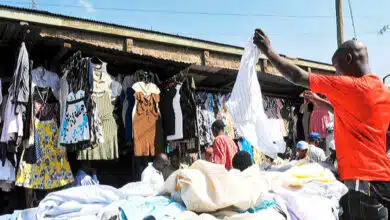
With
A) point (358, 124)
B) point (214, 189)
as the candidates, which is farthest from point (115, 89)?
point (358, 124)

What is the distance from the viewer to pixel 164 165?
20.0 feet

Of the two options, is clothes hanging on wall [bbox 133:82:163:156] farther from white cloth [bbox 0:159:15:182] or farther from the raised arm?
the raised arm

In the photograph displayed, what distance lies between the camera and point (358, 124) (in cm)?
228

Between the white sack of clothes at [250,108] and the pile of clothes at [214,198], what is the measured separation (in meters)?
0.29

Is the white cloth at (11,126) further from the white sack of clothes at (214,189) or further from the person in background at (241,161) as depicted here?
the white sack of clothes at (214,189)

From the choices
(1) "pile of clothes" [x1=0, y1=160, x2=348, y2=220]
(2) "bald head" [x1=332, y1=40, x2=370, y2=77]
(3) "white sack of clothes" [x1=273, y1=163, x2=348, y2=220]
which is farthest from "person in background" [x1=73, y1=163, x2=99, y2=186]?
(2) "bald head" [x1=332, y1=40, x2=370, y2=77]

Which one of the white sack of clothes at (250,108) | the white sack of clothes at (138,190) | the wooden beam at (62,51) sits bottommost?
the white sack of clothes at (138,190)

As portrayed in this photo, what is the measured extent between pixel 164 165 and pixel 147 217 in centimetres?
413

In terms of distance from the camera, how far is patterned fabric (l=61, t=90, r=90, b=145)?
16.6ft

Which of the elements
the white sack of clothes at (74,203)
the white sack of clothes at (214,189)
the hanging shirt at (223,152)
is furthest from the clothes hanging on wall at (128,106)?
the white sack of clothes at (214,189)

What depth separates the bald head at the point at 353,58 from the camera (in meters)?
2.37

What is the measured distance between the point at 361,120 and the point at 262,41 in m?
0.72

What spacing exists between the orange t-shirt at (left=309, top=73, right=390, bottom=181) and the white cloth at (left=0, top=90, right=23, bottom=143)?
3.59 metres

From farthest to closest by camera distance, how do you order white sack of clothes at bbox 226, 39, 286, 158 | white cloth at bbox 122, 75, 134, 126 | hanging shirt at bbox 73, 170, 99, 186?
white cloth at bbox 122, 75, 134, 126, hanging shirt at bbox 73, 170, 99, 186, white sack of clothes at bbox 226, 39, 286, 158
